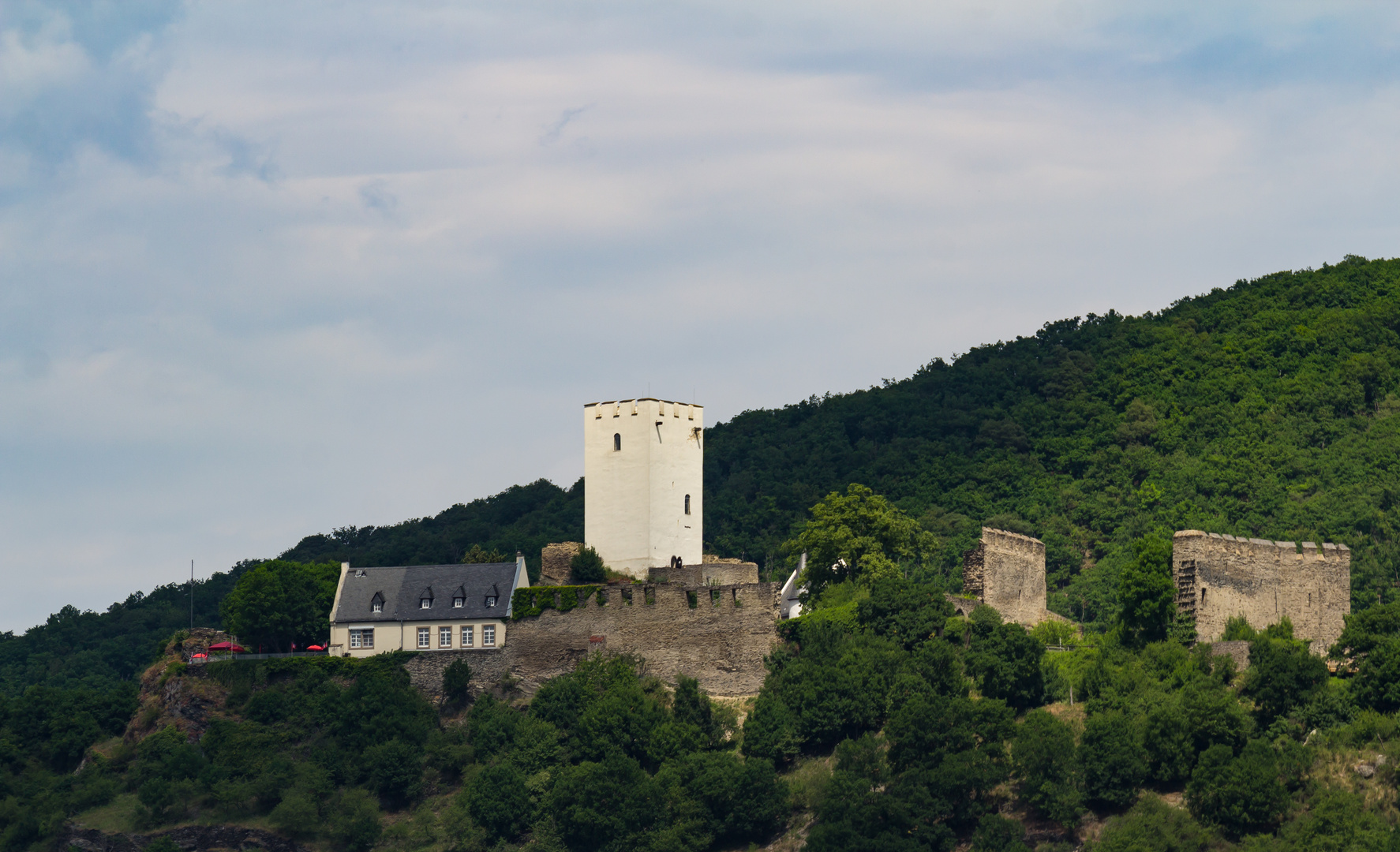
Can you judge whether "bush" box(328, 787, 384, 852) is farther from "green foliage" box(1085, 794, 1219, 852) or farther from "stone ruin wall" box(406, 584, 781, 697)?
"green foliage" box(1085, 794, 1219, 852)

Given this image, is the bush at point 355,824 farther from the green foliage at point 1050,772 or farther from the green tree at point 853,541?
the green foliage at point 1050,772

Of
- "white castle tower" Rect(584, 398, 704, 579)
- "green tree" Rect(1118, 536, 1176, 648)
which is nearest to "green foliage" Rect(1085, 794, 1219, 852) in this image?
"green tree" Rect(1118, 536, 1176, 648)

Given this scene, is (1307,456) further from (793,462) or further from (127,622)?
(127,622)

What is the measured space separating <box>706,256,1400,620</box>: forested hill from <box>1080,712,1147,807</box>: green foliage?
A: 26.6 metres

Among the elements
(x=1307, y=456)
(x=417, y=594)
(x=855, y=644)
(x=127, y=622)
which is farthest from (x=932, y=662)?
(x=127, y=622)

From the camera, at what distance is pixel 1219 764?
191 feet

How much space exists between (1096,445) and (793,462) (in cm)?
1678

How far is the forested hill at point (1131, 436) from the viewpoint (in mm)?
95938

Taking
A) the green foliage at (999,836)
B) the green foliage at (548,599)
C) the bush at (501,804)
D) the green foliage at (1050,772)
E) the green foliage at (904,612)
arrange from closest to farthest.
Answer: the green foliage at (999,836) < the green foliage at (1050,772) < the bush at (501,804) < the green foliage at (904,612) < the green foliage at (548,599)

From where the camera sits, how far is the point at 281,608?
72.8 meters

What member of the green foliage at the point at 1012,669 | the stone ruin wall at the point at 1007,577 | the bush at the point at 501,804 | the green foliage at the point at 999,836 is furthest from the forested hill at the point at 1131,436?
the bush at the point at 501,804

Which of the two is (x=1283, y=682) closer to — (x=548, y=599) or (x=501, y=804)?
(x=501, y=804)

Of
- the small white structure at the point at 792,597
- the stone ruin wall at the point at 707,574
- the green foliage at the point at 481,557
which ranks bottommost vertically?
the small white structure at the point at 792,597

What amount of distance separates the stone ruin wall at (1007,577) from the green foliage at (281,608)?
21.9 m
